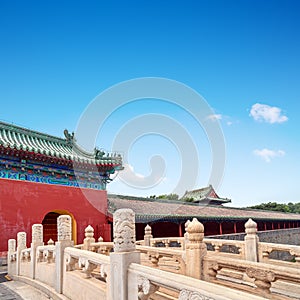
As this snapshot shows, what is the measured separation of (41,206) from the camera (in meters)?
14.0

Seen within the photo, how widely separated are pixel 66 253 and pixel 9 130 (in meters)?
11.1

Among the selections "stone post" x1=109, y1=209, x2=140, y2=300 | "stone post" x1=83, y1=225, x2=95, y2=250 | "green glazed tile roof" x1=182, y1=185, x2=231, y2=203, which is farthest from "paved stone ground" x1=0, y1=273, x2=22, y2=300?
"green glazed tile roof" x1=182, y1=185, x2=231, y2=203

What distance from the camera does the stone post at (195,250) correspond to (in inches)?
222

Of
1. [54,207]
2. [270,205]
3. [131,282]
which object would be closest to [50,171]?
[54,207]

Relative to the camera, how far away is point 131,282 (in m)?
3.87

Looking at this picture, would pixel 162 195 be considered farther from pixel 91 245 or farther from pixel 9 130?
pixel 91 245

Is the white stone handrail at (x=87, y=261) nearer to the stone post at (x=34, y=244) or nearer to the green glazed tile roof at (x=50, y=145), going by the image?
the stone post at (x=34, y=244)

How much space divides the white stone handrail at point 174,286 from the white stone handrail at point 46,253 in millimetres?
3748

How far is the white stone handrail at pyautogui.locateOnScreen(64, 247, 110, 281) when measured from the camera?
15.0 feet

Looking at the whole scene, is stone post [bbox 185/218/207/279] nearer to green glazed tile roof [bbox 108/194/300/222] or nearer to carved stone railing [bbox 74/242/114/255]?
carved stone railing [bbox 74/242/114/255]

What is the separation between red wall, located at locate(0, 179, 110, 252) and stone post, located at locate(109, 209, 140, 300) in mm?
9849

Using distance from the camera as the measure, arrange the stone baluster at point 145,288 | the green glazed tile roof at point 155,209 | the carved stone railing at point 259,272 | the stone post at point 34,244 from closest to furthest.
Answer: the stone baluster at point 145,288 < the carved stone railing at point 259,272 < the stone post at point 34,244 < the green glazed tile roof at point 155,209

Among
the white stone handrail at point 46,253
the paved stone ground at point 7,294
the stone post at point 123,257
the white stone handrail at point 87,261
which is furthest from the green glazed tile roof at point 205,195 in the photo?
the stone post at point 123,257

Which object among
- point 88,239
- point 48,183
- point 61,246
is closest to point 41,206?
point 48,183
